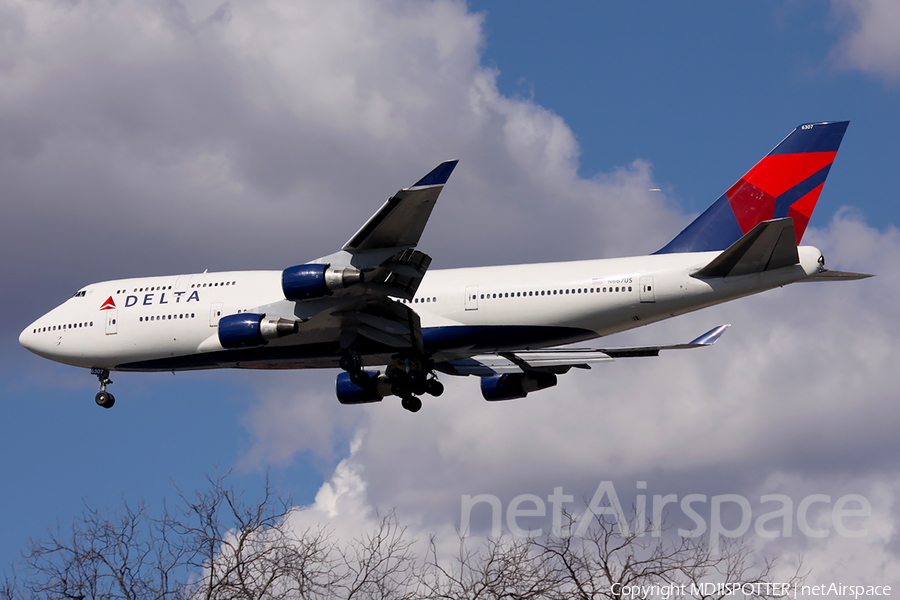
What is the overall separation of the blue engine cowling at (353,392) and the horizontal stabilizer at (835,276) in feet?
50.1

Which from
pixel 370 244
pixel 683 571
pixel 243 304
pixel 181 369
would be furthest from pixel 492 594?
pixel 181 369

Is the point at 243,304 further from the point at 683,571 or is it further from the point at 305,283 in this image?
the point at 683,571

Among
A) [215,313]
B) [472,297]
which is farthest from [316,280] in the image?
[215,313]

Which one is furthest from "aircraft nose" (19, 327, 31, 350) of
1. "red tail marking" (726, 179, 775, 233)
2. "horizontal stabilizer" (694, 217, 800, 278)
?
"red tail marking" (726, 179, 775, 233)

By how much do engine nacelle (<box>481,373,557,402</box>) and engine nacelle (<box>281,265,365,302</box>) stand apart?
430 inches

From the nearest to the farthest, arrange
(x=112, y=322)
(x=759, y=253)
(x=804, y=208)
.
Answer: (x=759, y=253) < (x=804, y=208) < (x=112, y=322)

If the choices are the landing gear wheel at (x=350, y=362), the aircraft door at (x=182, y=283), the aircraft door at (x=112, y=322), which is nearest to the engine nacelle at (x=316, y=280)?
the landing gear wheel at (x=350, y=362)

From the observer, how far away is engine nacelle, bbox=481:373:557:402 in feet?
121

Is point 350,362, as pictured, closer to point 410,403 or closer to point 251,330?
point 410,403

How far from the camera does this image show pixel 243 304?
3300 cm

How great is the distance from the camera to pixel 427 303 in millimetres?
32219

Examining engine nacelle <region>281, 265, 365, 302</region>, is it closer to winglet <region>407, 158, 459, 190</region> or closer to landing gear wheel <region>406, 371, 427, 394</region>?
winglet <region>407, 158, 459, 190</region>

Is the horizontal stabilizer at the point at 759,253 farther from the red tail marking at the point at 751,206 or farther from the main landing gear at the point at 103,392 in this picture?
the main landing gear at the point at 103,392

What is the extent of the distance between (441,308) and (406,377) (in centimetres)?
273
